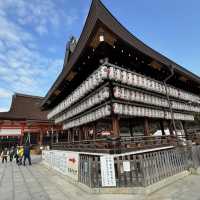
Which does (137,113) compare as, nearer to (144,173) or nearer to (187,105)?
(144,173)

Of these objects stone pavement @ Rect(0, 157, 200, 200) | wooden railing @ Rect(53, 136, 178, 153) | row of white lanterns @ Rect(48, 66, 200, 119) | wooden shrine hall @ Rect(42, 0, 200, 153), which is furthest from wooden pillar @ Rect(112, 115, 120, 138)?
stone pavement @ Rect(0, 157, 200, 200)

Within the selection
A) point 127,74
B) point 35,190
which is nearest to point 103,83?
point 127,74

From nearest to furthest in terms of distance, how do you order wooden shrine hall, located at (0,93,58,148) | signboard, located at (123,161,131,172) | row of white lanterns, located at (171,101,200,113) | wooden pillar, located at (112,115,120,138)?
signboard, located at (123,161,131,172) < wooden pillar, located at (112,115,120,138) < row of white lanterns, located at (171,101,200,113) < wooden shrine hall, located at (0,93,58,148)

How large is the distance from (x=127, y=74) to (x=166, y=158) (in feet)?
12.5

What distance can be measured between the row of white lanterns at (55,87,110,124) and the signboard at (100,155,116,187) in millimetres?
2472

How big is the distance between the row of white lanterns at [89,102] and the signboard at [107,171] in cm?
247

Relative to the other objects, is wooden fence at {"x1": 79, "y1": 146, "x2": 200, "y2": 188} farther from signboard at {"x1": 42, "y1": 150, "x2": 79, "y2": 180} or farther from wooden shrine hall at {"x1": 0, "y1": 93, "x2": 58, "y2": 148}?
wooden shrine hall at {"x1": 0, "y1": 93, "x2": 58, "y2": 148}

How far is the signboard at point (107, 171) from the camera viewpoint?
5.46m

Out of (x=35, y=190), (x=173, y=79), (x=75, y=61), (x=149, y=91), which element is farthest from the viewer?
(x=173, y=79)

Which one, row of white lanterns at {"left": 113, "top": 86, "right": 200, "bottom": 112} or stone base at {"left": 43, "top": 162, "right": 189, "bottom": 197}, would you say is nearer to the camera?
stone base at {"left": 43, "top": 162, "right": 189, "bottom": 197}

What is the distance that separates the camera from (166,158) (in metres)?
6.81

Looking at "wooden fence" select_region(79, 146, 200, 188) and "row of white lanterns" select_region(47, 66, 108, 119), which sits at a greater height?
"row of white lanterns" select_region(47, 66, 108, 119)

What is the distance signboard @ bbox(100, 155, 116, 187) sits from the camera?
17.9 feet

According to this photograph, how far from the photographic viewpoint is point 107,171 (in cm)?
552
